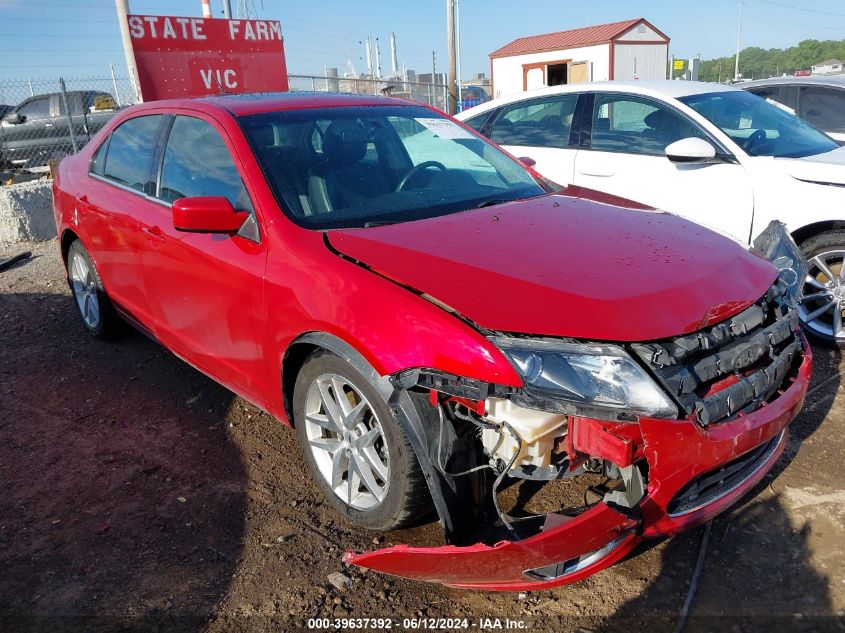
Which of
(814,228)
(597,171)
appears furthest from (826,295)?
(597,171)

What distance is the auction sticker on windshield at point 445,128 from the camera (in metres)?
3.81

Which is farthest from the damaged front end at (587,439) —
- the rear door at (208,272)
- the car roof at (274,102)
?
the car roof at (274,102)

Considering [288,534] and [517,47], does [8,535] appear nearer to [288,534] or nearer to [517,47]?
[288,534]

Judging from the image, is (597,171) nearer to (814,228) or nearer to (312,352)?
(814,228)

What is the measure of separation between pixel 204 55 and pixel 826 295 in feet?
30.2

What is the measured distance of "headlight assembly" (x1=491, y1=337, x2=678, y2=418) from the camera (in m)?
2.02

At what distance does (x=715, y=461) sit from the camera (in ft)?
7.00

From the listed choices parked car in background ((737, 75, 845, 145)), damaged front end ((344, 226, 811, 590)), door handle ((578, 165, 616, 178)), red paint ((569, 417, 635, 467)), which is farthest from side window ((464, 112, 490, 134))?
red paint ((569, 417, 635, 467))

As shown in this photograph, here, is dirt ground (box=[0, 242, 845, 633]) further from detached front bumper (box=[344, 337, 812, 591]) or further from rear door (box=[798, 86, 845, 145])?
rear door (box=[798, 86, 845, 145])

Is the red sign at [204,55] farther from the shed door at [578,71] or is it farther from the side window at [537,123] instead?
the shed door at [578,71]

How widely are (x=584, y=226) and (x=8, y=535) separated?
2.76 meters

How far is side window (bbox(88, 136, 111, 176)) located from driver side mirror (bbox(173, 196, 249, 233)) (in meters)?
1.92

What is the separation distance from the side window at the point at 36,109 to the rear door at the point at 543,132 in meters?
11.9

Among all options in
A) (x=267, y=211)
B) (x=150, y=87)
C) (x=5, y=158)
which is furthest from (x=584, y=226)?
(x=5, y=158)
